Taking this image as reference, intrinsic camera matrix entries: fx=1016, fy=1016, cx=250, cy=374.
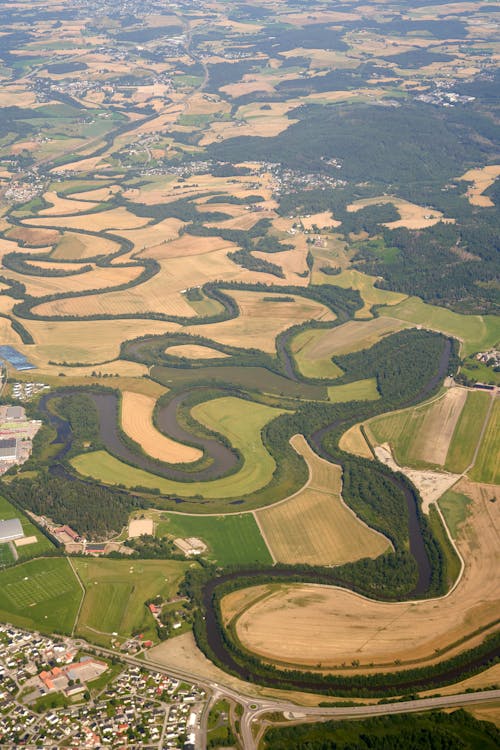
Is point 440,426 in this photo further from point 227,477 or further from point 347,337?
point 347,337

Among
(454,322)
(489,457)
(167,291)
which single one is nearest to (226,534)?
(489,457)

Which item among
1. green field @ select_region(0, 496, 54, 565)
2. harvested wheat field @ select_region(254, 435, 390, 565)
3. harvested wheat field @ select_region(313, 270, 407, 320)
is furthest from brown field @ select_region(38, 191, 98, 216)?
harvested wheat field @ select_region(254, 435, 390, 565)

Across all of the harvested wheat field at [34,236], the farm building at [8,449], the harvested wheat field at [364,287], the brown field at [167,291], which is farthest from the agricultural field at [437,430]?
the harvested wheat field at [34,236]

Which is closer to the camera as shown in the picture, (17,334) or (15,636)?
(15,636)

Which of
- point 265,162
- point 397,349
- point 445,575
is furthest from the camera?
point 265,162

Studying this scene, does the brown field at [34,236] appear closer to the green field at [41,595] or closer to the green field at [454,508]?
the green field at [41,595]

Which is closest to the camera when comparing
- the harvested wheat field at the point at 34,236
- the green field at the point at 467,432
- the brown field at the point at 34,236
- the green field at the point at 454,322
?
the green field at the point at 467,432

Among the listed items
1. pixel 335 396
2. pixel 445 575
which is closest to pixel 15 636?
pixel 445 575

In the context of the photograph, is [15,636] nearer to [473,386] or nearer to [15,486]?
[15,486]
